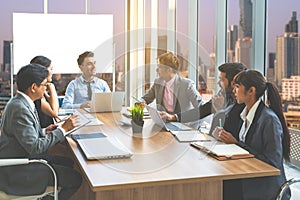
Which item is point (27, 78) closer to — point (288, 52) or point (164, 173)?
point (164, 173)

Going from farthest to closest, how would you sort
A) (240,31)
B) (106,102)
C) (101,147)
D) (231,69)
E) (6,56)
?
1. (6,56)
2. (106,102)
3. (240,31)
4. (231,69)
5. (101,147)

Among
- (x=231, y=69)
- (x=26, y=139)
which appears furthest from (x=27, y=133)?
(x=231, y=69)

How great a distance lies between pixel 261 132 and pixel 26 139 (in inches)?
48.9

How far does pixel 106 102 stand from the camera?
3.76 m

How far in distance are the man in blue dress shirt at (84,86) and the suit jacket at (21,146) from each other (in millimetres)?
1756

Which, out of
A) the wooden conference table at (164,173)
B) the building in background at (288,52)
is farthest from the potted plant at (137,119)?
the building in background at (288,52)

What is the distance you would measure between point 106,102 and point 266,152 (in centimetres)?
198

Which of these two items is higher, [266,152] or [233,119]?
[233,119]

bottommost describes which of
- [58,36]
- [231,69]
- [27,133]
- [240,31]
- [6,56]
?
[27,133]

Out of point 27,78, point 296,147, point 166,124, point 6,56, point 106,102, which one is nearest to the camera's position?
point 27,78

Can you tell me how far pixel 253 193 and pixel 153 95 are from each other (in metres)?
1.68

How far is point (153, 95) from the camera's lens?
3.62 meters

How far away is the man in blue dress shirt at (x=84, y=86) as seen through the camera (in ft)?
13.3

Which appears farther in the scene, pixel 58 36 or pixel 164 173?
pixel 58 36
